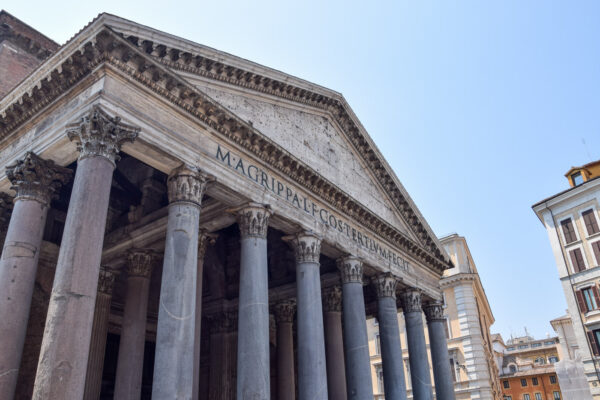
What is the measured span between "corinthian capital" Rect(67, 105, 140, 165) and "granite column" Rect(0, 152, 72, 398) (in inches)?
53.4

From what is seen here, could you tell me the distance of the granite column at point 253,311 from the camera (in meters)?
8.30

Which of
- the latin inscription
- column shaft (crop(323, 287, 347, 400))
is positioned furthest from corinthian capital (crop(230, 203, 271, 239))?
column shaft (crop(323, 287, 347, 400))

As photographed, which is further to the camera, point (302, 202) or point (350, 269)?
point (350, 269)

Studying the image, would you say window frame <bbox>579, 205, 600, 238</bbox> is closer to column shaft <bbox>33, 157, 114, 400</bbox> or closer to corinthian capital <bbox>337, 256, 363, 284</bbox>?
corinthian capital <bbox>337, 256, 363, 284</bbox>

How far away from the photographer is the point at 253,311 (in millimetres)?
8773

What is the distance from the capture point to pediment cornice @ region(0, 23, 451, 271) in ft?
24.9

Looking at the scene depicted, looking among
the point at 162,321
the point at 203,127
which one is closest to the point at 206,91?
the point at 203,127

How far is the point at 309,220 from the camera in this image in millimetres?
11023

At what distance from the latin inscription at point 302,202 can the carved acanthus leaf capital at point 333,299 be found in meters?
1.78

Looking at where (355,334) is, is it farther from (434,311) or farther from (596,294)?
(596,294)

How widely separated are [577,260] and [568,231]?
1551 mm

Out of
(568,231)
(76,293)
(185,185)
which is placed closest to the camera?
(76,293)

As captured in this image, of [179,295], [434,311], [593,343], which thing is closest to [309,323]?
[179,295]

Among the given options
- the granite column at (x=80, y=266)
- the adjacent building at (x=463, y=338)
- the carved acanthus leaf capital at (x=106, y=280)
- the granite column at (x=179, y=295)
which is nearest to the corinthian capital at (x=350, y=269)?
the granite column at (x=179, y=295)
